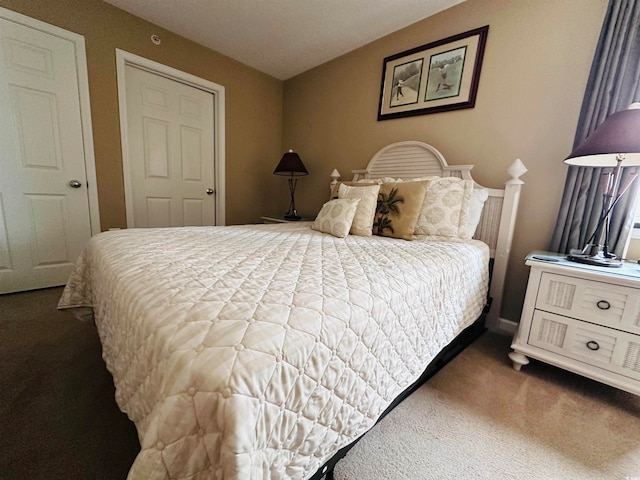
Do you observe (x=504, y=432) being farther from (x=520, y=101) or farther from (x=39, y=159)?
(x=39, y=159)

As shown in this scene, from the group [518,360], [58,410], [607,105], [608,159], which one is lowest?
[58,410]

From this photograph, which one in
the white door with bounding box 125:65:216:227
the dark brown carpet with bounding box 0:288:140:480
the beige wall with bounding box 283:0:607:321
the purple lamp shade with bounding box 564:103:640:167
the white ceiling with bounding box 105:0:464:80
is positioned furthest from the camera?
the white door with bounding box 125:65:216:227

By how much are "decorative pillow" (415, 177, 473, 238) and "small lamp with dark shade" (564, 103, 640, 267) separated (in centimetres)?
55

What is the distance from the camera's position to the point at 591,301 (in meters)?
1.32

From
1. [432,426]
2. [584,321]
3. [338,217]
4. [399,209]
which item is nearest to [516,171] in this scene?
[399,209]

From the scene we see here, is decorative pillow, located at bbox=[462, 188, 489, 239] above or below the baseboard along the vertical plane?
above

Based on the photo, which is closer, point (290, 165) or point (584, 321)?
point (584, 321)

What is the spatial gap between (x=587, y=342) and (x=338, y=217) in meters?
1.50

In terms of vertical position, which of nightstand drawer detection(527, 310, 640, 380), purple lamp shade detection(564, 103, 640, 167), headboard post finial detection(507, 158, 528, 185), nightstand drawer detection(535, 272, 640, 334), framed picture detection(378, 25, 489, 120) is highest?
framed picture detection(378, 25, 489, 120)

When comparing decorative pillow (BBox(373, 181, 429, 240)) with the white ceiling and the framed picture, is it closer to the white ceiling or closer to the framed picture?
the framed picture

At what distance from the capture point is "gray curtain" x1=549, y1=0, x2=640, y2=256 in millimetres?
1462

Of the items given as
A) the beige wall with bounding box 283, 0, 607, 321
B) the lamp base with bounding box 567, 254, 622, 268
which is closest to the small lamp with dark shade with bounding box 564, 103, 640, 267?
→ the lamp base with bounding box 567, 254, 622, 268

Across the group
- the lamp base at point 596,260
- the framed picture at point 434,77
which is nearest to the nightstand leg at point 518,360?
the lamp base at point 596,260

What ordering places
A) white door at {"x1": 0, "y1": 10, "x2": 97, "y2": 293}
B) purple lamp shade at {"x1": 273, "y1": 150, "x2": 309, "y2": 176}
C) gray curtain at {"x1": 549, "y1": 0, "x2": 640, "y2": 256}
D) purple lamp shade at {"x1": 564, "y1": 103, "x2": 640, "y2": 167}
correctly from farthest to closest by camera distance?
purple lamp shade at {"x1": 273, "y1": 150, "x2": 309, "y2": 176} < white door at {"x1": 0, "y1": 10, "x2": 97, "y2": 293} < gray curtain at {"x1": 549, "y1": 0, "x2": 640, "y2": 256} < purple lamp shade at {"x1": 564, "y1": 103, "x2": 640, "y2": 167}
